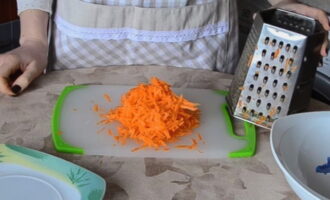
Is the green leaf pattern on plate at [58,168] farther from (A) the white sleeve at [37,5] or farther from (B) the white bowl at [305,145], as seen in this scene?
(A) the white sleeve at [37,5]

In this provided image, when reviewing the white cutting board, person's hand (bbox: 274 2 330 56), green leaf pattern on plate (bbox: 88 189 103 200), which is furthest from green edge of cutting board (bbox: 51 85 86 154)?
person's hand (bbox: 274 2 330 56)

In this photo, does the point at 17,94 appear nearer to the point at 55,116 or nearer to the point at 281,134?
the point at 55,116

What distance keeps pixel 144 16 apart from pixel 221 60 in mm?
248

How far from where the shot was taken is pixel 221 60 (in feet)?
3.76

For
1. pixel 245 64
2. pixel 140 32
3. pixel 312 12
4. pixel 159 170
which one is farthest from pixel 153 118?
pixel 312 12

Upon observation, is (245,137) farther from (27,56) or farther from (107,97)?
(27,56)

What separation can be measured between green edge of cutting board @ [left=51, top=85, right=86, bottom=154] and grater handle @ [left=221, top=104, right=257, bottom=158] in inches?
10.6

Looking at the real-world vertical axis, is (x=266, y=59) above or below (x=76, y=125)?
above

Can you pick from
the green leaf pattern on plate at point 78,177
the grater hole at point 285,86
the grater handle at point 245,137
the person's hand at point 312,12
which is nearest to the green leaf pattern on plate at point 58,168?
the green leaf pattern on plate at point 78,177

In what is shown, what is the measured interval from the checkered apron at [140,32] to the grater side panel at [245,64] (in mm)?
230

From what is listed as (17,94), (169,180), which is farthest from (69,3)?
(169,180)

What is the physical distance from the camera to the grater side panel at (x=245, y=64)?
2.60 feet

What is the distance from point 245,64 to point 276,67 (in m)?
0.06

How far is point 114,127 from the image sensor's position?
2.71 feet
